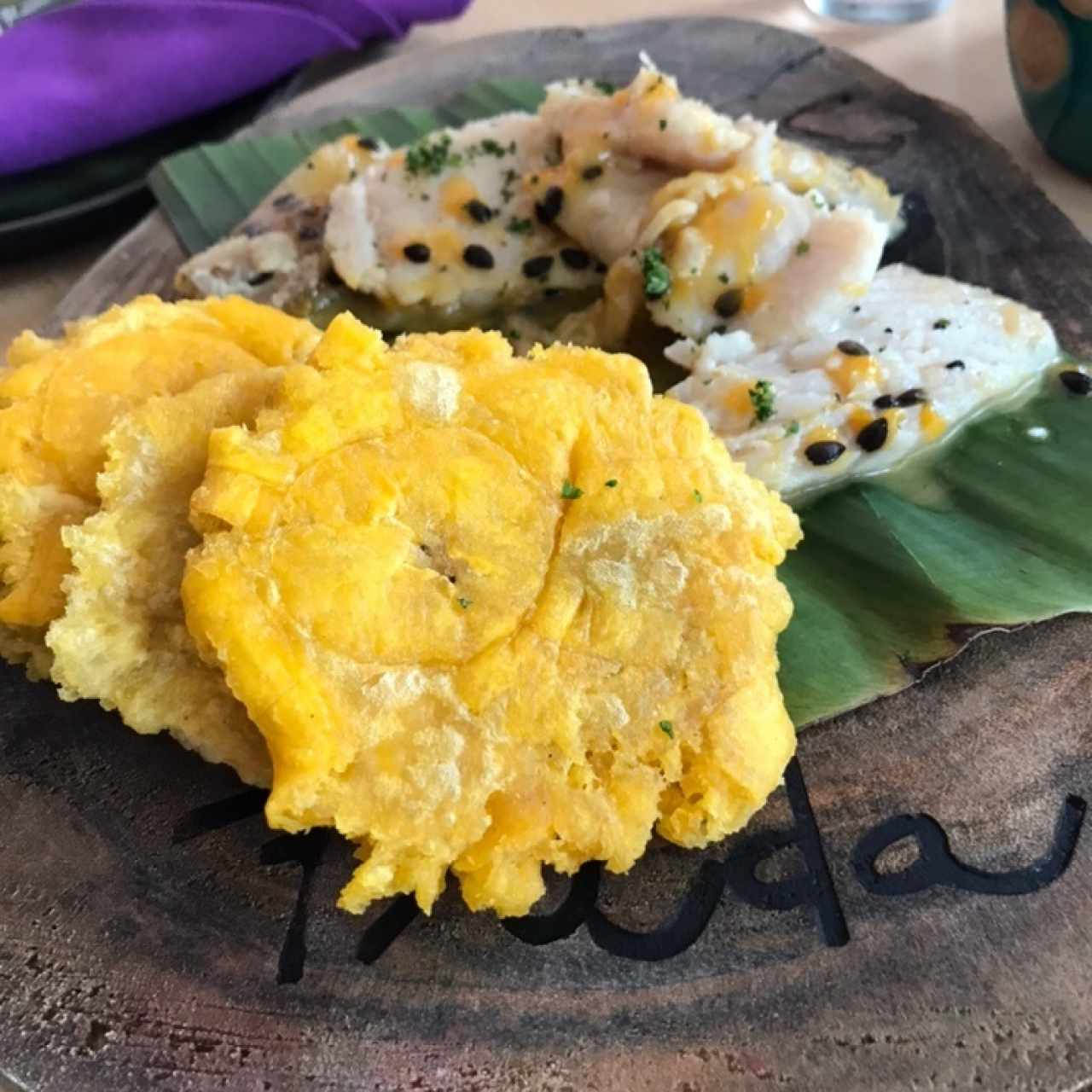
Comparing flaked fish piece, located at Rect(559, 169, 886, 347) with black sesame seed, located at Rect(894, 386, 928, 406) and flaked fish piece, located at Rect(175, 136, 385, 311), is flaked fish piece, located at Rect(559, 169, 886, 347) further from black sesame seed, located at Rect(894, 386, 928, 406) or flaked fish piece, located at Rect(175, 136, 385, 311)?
flaked fish piece, located at Rect(175, 136, 385, 311)

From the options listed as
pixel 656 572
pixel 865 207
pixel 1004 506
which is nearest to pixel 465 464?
pixel 656 572

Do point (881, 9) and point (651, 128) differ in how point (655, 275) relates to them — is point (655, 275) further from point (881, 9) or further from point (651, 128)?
point (881, 9)

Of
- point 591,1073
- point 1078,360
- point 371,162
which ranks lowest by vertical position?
point 591,1073

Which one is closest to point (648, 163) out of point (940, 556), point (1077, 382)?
point (1077, 382)

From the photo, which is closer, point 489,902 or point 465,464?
point 489,902

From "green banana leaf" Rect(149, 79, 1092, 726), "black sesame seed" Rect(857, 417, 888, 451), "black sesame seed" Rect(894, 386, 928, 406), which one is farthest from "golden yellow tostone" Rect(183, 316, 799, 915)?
"black sesame seed" Rect(894, 386, 928, 406)

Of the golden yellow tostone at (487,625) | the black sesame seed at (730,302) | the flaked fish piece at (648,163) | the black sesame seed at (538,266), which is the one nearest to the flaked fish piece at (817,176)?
the flaked fish piece at (648,163)

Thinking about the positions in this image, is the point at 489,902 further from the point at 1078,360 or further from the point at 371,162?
the point at 371,162
